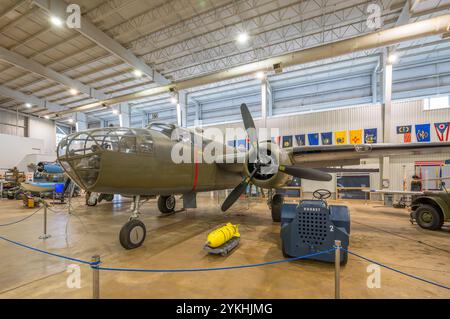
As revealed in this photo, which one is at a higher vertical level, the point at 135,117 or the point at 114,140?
the point at 135,117

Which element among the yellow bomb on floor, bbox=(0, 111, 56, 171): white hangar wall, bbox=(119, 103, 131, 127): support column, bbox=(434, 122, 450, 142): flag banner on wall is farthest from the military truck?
bbox=(0, 111, 56, 171): white hangar wall

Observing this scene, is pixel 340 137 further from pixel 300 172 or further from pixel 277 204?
pixel 300 172

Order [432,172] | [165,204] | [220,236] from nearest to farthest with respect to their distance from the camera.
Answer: [220,236], [165,204], [432,172]

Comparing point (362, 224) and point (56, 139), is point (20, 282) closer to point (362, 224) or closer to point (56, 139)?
point (362, 224)

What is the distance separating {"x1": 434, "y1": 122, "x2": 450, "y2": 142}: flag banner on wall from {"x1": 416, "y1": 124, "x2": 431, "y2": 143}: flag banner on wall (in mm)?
432

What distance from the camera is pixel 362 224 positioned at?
24.8 feet

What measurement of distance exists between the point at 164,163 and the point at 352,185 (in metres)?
15.2

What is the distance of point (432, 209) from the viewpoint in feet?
22.2

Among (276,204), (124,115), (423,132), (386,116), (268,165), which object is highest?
(124,115)

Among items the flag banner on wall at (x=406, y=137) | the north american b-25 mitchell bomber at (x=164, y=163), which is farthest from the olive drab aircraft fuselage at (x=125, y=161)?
the flag banner on wall at (x=406, y=137)

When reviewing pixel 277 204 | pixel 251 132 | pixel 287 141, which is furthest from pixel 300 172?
pixel 287 141

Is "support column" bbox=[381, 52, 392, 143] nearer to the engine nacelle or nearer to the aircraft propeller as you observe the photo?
the aircraft propeller
